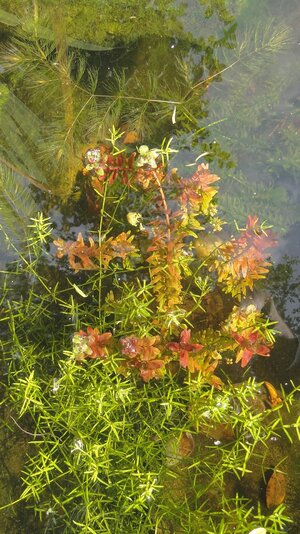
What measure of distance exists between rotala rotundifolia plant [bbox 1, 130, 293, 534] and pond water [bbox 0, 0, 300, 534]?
12 centimetres

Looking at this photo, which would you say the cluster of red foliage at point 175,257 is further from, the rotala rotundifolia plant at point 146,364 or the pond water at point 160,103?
the pond water at point 160,103

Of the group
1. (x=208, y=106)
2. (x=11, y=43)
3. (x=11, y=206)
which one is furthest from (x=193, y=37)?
(x=11, y=206)

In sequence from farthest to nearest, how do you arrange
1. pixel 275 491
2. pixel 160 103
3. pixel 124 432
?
pixel 160 103
pixel 275 491
pixel 124 432

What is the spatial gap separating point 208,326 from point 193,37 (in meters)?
1.38

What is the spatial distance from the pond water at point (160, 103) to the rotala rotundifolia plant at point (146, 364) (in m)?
0.12

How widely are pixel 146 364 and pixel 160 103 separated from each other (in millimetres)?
1264

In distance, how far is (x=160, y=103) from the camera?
7.80 ft

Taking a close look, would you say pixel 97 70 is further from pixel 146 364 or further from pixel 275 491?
pixel 275 491

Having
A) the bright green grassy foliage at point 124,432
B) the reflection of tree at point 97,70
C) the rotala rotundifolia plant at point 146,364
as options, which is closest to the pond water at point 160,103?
the reflection of tree at point 97,70

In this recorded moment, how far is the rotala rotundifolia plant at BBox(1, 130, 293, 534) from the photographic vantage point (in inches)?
70.3

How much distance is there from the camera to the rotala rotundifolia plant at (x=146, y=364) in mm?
1786

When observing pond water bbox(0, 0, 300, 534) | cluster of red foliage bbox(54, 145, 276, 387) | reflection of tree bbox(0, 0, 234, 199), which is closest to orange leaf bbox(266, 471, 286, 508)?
pond water bbox(0, 0, 300, 534)

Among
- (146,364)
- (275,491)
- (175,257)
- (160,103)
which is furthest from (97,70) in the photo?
(275,491)

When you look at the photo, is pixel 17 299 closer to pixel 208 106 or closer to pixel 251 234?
pixel 251 234
